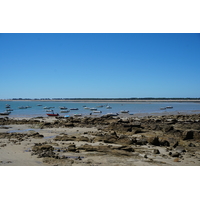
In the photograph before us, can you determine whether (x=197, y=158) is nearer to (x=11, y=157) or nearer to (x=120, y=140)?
(x=120, y=140)

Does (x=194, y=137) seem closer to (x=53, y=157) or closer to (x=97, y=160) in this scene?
(x=97, y=160)

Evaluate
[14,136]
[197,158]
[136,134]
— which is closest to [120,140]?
[136,134]

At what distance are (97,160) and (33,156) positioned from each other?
3969 mm

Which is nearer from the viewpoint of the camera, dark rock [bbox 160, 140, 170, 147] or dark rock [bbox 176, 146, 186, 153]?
dark rock [bbox 176, 146, 186, 153]

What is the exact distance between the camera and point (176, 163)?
11.0 metres

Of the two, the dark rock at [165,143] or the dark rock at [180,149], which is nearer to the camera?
the dark rock at [180,149]

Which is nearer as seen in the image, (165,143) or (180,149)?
(180,149)

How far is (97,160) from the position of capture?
11422 millimetres

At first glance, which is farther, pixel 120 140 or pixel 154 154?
pixel 120 140

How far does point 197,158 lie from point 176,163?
1889 mm

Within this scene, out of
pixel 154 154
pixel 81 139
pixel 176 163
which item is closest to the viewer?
pixel 176 163

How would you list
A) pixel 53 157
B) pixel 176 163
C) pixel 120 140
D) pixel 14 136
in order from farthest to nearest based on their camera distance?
pixel 14 136
pixel 120 140
pixel 53 157
pixel 176 163

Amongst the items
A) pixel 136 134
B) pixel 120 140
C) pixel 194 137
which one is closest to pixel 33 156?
pixel 120 140

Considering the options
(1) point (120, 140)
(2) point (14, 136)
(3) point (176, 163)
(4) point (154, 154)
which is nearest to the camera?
(3) point (176, 163)
